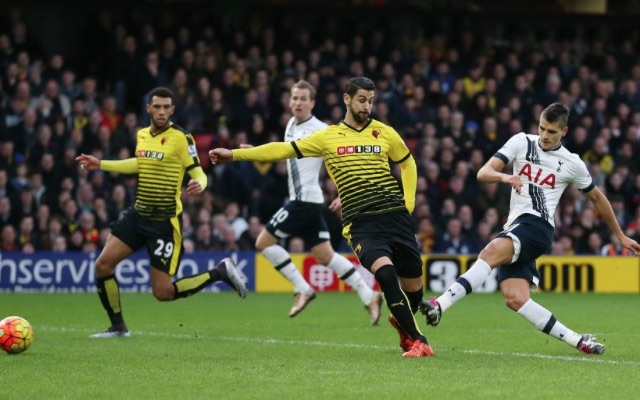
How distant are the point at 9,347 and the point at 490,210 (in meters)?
12.6

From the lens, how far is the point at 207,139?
70.9 ft

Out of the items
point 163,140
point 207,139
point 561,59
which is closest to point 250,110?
point 207,139

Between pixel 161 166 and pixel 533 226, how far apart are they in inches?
147

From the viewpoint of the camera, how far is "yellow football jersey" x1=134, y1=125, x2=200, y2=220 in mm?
12148

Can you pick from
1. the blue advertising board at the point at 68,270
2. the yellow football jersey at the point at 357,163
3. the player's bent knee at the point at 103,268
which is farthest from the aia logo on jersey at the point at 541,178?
the blue advertising board at the point at 68,270

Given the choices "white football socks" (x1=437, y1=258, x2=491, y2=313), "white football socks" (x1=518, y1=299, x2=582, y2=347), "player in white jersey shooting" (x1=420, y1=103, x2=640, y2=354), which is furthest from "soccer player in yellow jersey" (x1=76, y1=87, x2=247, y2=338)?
"white football socks" (x1=518, y1=299, x2=582, y2=347)

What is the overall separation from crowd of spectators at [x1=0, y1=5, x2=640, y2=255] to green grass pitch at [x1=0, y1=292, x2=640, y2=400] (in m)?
4.27

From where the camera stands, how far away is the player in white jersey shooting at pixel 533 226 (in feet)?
33.7

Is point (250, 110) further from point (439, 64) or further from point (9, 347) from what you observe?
point (9, 347)

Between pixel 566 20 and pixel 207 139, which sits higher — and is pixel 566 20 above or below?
above

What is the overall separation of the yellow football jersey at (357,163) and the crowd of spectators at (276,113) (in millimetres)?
10341

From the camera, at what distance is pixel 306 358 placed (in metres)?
10.1

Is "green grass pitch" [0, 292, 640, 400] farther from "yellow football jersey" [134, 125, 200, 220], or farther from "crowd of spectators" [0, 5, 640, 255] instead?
"crowd of spectators" [0, 5, 640, 255]

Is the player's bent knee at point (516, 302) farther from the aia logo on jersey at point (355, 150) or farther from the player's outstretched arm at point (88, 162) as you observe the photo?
the player's outstretched arm at point (88, 162)
